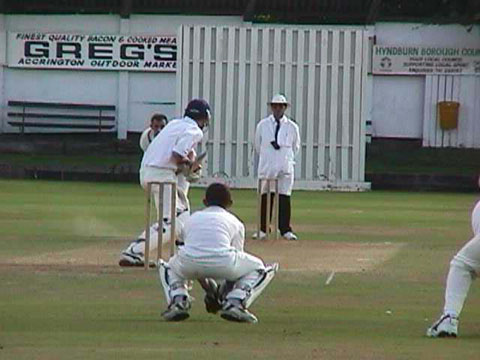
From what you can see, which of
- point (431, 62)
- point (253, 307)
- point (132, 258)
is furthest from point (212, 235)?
point (431, 62)

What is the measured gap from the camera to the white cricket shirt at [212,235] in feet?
39.5

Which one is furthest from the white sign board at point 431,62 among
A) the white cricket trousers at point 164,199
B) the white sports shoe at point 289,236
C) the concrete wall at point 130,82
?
the white cricket trousers at point 164,199

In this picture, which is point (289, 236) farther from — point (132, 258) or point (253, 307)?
point (253, 307)

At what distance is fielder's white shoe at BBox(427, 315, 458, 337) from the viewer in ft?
36.8

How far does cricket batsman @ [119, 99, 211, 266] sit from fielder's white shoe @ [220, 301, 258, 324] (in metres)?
4.35

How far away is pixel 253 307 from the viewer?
13.4 metres

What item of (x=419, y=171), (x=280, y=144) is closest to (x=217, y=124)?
(x=419, y=171)

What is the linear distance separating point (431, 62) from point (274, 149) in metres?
18.0

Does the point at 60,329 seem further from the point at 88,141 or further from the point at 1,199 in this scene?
the point at 88,141

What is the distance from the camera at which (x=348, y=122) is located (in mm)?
32844

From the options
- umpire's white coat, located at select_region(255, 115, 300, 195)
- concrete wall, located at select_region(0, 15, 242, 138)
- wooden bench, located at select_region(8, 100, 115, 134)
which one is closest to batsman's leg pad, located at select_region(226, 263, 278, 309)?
umpire's white coat, located at select_region(255, 115, 300, 195)

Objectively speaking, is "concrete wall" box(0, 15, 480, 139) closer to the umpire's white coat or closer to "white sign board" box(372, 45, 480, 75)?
"white sign board" box(372, 45, 480, 75)

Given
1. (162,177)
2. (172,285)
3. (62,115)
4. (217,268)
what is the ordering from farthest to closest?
(62,115) < (162,177) < (172,285) < (217,268)

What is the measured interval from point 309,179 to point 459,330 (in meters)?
21.2
